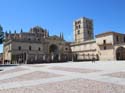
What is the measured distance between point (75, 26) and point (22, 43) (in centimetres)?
3595

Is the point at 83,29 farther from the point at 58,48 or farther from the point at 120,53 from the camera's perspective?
the point at 120,53

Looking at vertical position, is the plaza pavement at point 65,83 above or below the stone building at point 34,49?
below

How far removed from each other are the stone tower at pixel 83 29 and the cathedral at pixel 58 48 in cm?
62

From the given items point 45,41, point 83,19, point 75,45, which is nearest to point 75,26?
point 83,19

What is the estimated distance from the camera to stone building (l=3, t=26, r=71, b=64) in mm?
42875

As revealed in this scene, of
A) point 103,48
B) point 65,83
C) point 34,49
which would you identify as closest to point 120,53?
point 103,48

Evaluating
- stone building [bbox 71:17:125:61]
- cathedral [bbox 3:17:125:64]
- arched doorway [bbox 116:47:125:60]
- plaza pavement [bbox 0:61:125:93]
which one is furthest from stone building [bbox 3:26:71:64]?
plaza pavement [bbox 0:61:125:93]

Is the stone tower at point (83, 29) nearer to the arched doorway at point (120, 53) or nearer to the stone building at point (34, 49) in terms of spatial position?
the stone building at point (34, 49)

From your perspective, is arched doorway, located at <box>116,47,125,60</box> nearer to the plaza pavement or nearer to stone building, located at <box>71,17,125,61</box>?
stone building, located at <box>71,17,125,61</box>

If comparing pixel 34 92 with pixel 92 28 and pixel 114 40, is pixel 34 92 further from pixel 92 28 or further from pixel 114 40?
pixel 92 28

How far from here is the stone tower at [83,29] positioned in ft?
245

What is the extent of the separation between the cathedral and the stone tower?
0.62 meters

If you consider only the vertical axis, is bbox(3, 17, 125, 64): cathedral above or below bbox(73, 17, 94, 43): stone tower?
below

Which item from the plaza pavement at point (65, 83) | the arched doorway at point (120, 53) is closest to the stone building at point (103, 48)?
the arched doorway at point (120, 53)
